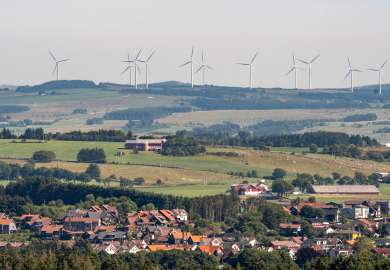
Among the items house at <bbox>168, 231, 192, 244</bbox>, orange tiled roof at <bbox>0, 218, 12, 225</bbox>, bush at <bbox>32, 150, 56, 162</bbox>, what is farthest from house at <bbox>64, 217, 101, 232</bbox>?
bush at <bbox>32, 150, 56, 162</bbox>

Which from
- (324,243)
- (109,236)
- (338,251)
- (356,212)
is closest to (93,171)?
(356,212)

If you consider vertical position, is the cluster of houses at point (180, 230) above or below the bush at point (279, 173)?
below

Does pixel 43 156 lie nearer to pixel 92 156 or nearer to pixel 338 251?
pixel 92 156

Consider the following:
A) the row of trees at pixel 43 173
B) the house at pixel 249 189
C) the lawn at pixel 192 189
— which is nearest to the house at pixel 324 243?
the lawn at pixel 192 189

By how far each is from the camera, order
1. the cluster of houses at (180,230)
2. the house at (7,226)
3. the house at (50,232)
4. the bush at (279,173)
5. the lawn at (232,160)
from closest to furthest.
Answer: the cluster of houses at (180,230)
the house at (50,232)
the house at (7,226)
the bush at (279,173)
the lawn at (232,160)

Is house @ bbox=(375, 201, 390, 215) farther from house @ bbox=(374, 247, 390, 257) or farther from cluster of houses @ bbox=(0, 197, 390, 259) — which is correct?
house @ bbox=(374, 247, 390, 257)

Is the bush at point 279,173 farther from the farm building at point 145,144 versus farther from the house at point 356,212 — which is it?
the house at point 356,212
